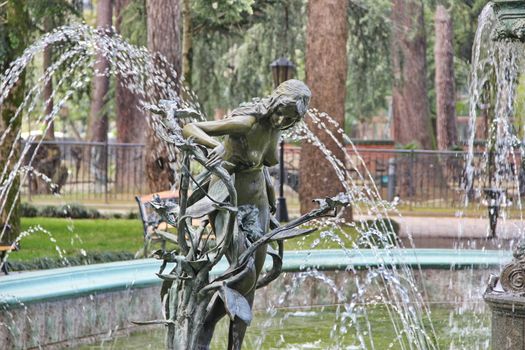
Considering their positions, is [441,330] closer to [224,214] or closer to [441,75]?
[224,214]

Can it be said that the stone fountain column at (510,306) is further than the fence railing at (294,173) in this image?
No

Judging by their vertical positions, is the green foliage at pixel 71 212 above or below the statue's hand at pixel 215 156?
below

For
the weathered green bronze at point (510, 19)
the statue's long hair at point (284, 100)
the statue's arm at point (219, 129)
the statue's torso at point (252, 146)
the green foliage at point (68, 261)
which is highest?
the weathered green bronze at point (510, 19)

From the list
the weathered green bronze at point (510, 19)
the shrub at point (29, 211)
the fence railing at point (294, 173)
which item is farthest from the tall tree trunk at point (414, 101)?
the weathered green bronze at point (510, 19)

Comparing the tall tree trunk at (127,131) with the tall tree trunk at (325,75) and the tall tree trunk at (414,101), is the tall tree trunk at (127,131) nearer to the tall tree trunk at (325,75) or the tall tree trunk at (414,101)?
the tall tree trunk at (414,101)

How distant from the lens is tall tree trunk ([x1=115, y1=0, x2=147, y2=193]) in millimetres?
24422

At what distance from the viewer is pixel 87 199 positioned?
80.0 feet

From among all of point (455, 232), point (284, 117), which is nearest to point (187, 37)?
point (455, 232)

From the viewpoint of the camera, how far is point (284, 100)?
5.39 m

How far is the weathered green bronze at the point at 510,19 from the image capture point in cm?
686

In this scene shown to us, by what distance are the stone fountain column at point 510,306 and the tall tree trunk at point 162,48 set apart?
903 centimetres

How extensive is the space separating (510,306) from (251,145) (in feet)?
7.05

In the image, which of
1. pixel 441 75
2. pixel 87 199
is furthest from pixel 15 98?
pixel 441 75

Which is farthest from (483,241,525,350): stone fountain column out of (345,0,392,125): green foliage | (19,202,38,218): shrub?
(345,0,392,125): green foliage
